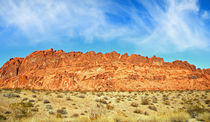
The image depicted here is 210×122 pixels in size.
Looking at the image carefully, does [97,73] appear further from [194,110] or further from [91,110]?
[194,110]

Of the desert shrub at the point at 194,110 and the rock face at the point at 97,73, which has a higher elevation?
the rock face at the point at 97,73

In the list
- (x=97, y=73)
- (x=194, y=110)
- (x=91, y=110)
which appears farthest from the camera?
(x=97, y=73)

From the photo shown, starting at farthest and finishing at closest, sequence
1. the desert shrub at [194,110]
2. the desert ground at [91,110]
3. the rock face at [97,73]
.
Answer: the rock face at [97,73] < the desert shrub at [194,110] < the desert ground at [91,110]

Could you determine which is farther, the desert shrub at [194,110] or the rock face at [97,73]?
the rock face at [97,73]

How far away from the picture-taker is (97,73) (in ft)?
195

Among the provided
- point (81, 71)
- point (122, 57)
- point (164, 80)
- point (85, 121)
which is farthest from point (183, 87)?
point (85, 121)

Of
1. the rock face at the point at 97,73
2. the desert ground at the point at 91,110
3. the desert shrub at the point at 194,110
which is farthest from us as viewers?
the rock face at the point at 97,73

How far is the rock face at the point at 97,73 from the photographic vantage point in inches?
2275

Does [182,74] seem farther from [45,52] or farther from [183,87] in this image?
[45,52]

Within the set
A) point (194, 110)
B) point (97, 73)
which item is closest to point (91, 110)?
point (194, 110)

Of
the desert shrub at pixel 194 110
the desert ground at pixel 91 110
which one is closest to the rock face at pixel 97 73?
the desert ground at pixel 91 110

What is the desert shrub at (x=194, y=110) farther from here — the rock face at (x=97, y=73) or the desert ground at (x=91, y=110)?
the rock face at (x=97, y=73)

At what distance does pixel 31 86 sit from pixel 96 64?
30.0 metres


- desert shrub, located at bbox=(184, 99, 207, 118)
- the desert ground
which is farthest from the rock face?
desert shrub, located at bbox=(184, 99, 207, 118)
